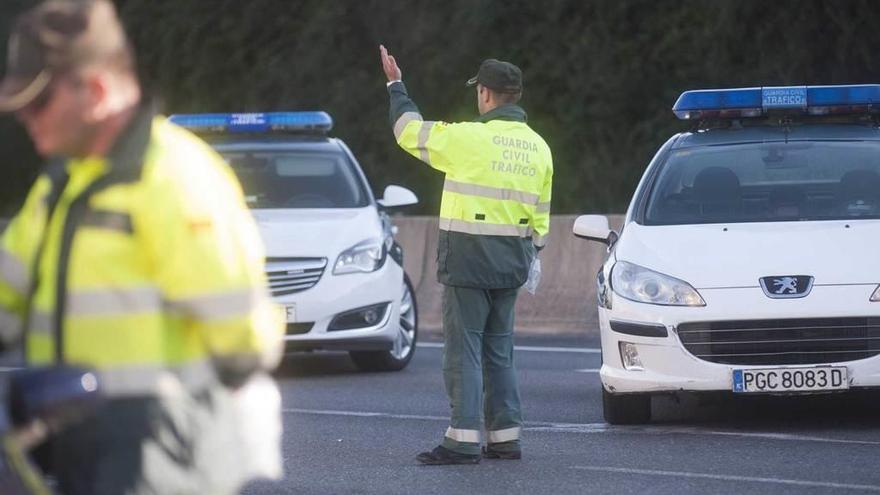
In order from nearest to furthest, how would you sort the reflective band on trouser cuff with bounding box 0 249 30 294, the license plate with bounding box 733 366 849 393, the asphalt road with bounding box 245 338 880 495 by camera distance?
the reflective band on trouser cuff with bounding box 0 249 30 294, the asphalt road with bounding box 245 338 880 495, the license plate with bounding box 733 366 849 393

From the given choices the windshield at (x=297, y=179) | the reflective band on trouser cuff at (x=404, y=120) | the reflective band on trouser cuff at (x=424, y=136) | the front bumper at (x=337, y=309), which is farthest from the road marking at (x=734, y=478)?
the windshield at (x=297, y=179)

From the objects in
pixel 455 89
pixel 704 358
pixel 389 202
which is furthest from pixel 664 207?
pixel 455 89

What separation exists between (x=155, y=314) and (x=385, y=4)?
24448mm

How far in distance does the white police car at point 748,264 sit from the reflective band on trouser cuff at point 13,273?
6.07 m

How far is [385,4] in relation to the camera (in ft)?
91.1

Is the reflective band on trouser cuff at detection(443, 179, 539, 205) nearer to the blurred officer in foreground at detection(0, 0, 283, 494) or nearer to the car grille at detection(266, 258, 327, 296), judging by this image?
the car grille at detection(266, 258, 327, 296)

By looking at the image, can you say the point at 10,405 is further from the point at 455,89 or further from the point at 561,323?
→ the point at 455,89

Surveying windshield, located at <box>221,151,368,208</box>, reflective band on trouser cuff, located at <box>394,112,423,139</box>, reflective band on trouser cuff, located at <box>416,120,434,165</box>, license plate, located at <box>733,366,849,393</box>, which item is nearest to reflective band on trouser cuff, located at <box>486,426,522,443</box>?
license plate, located at <box>733,366,849,393</box>

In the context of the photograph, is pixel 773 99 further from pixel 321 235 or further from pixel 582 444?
pixel 321 235

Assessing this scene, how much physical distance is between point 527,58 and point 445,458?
56.5ft

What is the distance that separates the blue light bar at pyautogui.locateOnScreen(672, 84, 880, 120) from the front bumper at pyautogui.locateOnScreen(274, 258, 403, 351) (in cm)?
295

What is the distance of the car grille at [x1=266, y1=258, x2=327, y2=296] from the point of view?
42.5 feet

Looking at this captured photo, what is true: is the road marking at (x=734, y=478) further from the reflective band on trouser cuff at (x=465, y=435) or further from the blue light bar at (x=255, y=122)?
the blue light bar at (x=255, y=122)

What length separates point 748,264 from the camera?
9.64m
